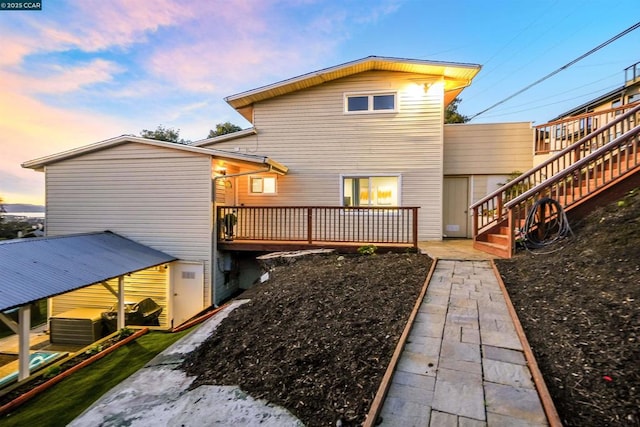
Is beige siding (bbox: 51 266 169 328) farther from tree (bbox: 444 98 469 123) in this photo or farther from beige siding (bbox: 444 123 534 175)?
tree (bbox: 444 98 469 123)

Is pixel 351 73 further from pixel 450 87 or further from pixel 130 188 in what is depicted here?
pixel 130 188

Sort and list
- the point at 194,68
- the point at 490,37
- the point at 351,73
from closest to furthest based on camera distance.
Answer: the point at 351,73
the point at 194,68
the point at 490,37

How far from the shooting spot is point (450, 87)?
8.77m

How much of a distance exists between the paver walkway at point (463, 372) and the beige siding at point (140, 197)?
6519mm

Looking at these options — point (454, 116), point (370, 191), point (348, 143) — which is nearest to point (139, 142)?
point (348, 143)

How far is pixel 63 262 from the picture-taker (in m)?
5.91

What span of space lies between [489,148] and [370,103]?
403 centimetres

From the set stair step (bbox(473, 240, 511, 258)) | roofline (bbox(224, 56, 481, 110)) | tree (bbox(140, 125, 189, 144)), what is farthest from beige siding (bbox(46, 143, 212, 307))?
tree (bbox(140, 125, 189, 144))

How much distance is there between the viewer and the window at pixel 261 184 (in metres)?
9.34

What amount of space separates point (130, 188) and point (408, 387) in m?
8.93

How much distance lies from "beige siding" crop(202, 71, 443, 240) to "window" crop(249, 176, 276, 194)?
0.21 m

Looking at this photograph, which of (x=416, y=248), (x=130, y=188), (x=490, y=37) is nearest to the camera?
(x=416, y=248)

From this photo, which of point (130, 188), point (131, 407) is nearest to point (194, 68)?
point (130, 188)

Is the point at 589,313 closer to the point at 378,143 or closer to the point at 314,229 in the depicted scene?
the point at 314,229
